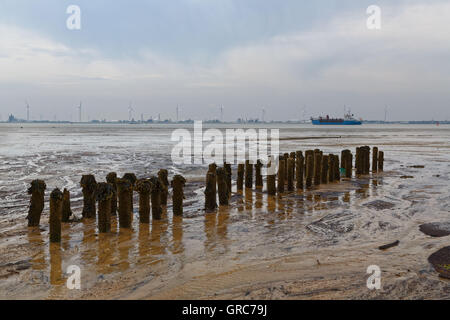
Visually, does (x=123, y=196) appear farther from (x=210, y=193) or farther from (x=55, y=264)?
(x=210, y=193)

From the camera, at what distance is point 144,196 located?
9.00m

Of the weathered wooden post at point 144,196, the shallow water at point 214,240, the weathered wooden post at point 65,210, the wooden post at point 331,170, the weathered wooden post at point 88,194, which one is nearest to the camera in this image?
the shallow water at point 214,240

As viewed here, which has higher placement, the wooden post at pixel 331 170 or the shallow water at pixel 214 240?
the wooden post at pixel 331 170

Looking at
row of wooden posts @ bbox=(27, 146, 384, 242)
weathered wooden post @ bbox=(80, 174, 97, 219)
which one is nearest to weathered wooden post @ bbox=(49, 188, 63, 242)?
row of wooden posts @ bbox=(27, 146, 384, 242)

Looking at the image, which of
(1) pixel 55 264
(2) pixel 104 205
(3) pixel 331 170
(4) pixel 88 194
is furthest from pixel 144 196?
(3) pixel 331 170

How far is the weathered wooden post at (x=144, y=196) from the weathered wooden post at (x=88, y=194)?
148cm

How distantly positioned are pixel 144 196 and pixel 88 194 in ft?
5.86

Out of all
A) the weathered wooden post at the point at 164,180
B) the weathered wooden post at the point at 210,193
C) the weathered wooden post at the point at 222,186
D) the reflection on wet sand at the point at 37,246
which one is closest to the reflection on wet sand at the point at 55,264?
the reflection on wet sand at the point at 37,246

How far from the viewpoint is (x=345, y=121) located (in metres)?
199

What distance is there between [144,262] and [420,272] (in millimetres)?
4890

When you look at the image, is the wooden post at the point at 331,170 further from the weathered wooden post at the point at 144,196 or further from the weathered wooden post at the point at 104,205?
the weathered wooden post at the point at 104,205

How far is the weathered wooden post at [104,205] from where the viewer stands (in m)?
8.32
